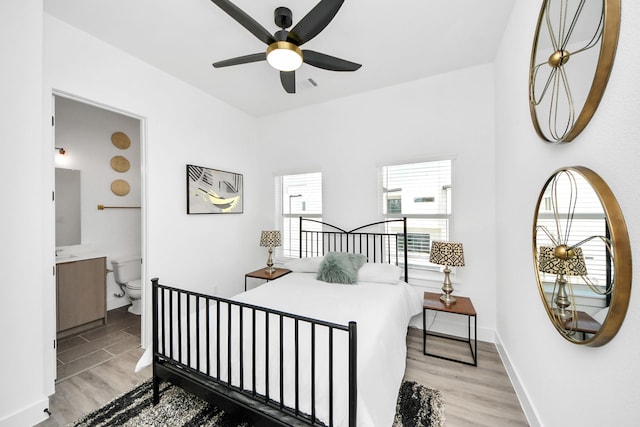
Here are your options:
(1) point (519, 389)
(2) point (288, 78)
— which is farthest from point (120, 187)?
(1) point (519, 389)

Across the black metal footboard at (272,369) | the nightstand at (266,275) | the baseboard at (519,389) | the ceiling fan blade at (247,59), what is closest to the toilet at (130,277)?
the nightstand at (266,275)

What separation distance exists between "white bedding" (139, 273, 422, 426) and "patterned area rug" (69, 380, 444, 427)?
0.76ft

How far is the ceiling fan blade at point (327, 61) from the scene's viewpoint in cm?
190

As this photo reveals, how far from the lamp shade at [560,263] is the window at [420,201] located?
1.54 meters

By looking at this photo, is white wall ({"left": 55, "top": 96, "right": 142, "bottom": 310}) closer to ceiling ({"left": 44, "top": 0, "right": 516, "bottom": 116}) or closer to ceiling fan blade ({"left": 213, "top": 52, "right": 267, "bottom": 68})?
ceiling ({"left": 44, "top": 0, "right": 516, "bottom": 116})

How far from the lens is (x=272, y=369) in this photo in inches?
56.7

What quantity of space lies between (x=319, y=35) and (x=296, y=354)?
252 centimetres

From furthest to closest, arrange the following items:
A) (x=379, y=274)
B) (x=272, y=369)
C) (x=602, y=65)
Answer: (x=379, y=274) → (x=272, y=369) → (x=602, y=65)

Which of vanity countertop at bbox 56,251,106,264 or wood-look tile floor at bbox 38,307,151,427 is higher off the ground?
vanity countertop at bbox 56,251,106,264

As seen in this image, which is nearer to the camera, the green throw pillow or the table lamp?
the table lamp

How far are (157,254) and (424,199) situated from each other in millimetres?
3142

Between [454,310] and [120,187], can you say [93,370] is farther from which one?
[454,310]

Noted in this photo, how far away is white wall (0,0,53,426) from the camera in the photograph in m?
1.62

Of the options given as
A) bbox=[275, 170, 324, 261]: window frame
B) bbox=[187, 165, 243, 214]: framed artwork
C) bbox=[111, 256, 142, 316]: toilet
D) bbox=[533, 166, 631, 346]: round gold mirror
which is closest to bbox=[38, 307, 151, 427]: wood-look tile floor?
bbox=[111, 256, 142, 316]: toilet
